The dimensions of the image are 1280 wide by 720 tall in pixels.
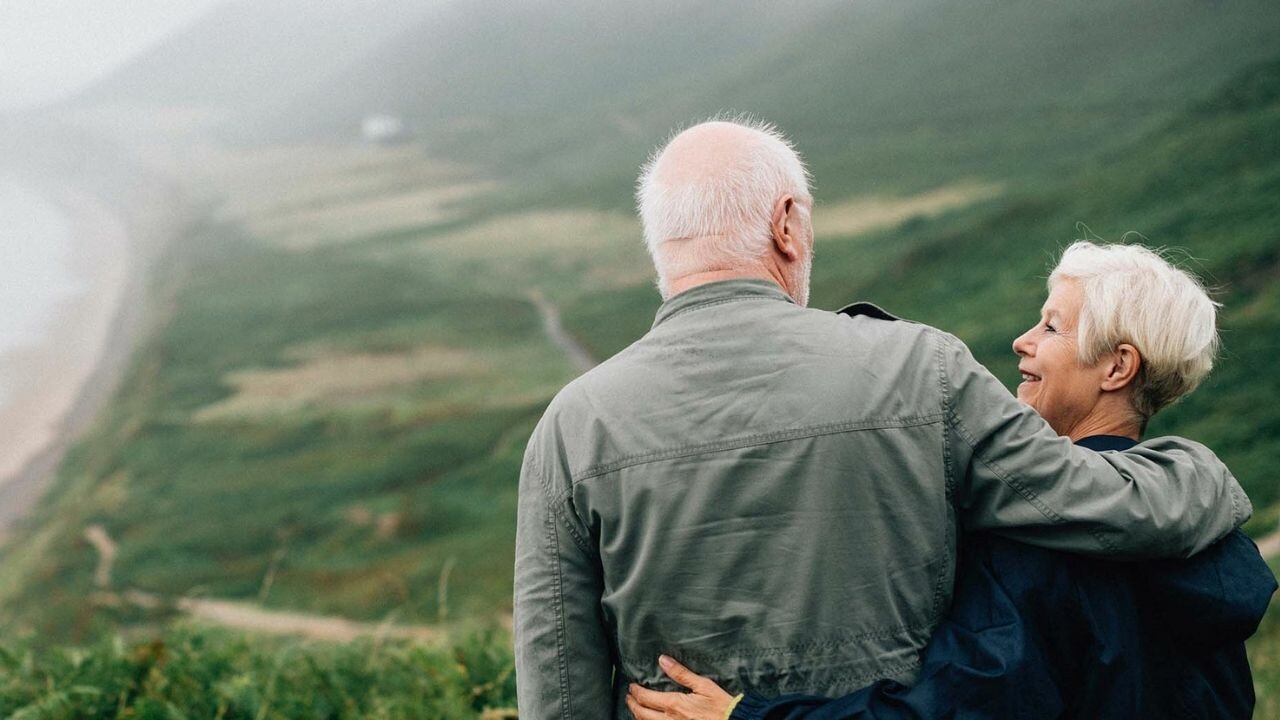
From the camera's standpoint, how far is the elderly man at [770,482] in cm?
158

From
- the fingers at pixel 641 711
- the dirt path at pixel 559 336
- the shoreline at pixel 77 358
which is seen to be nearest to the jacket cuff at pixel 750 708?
the fingers at pixel 641 711

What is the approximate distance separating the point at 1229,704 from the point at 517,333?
13757 millimetres

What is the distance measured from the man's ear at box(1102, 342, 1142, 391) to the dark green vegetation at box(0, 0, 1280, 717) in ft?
7.55

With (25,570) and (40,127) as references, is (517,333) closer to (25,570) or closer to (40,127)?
(25,570)

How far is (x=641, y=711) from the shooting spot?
1.74 m

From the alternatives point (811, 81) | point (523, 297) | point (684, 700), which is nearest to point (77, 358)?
point (523, 297)

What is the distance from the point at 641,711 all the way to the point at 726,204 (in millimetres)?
842

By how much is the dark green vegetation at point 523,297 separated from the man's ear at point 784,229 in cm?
227

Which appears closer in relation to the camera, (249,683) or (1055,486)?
(1055,486)

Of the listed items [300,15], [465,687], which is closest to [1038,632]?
[465,687]

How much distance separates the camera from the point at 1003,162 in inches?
536

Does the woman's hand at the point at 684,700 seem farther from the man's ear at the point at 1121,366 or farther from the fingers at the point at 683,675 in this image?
the man's ear at the point at 1121,366

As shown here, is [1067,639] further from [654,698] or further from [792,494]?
[654,698]

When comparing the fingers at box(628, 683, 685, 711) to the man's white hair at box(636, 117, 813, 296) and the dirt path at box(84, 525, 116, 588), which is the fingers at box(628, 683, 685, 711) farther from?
the dirt path at box(84, 525, 116, 588)
